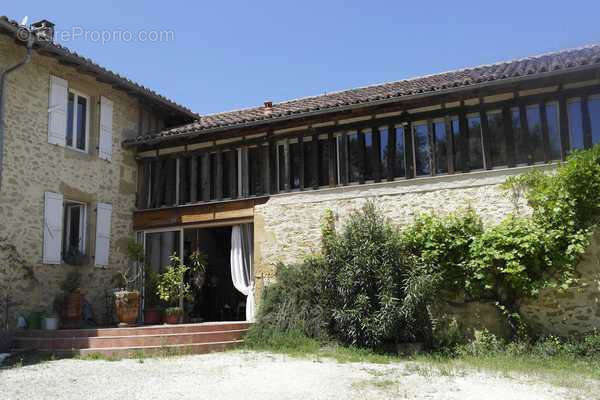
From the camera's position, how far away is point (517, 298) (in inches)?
338

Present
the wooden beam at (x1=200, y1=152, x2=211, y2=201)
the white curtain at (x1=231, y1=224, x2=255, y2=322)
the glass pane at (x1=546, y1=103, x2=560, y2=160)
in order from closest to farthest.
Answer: the glass pane at (x1=546, y1=103, x2=560, y2=160), the white curtain at (x1=231, y1=224, x2=255, y2=322), the wooden beam at (x1=200, y1=152, x2=211, y2=201)

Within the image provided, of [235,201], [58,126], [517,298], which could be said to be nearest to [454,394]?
[517,298]

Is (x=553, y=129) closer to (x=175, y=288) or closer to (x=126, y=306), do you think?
(x=175, y=288)

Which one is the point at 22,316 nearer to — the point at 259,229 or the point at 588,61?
the point at 259,229

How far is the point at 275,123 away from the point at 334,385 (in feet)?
20.1

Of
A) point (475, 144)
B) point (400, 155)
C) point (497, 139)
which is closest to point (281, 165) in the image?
point (400, 155)

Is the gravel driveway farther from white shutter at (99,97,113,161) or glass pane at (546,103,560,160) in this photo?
white shutter at (99,97,113,161)

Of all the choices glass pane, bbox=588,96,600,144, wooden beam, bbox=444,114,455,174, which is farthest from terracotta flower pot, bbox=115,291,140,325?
glass pane, bbox=588,96,600,144

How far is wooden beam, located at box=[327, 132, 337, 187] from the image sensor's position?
34.4 ft

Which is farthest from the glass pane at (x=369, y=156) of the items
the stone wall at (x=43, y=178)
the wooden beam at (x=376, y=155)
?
the stone wall at (x=43, y=178)

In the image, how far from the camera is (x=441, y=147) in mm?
9742

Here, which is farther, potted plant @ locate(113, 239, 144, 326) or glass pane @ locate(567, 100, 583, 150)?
potted plant @ locate(113, 239, 144, 326)

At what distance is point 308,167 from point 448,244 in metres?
3.25

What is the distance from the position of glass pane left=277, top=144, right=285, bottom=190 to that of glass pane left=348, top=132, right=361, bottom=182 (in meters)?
1.39
